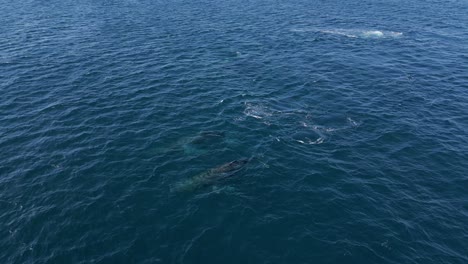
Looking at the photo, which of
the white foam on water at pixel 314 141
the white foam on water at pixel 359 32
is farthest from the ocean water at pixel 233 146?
the white foam on water at pixel 359 32

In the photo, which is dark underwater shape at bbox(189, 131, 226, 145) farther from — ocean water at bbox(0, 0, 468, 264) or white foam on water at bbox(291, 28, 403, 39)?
white foam on water at bbox(291, 28, 403, 39)

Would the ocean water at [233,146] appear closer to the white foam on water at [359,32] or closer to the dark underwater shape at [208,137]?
the dark underwater shape at [208,137]

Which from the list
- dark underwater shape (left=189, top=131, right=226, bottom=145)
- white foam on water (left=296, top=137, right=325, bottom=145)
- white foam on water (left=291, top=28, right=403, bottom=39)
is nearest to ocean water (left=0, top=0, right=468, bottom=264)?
dark underwater shape (left=189, top=131, right=226, bottom=145)

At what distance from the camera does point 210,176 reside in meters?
56.2

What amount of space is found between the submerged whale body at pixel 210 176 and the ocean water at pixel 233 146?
1.15 ft

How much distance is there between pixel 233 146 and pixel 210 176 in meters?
9.73

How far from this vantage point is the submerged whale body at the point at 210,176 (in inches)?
2152

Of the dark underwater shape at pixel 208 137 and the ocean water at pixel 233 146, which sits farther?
the dark underwater shape at pixel 208 137

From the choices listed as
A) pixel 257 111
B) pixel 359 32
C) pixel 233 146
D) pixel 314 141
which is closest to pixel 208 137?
pixel 233 146

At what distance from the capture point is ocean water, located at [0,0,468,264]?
151 feet

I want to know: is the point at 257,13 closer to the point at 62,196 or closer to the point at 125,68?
the point at 125,68

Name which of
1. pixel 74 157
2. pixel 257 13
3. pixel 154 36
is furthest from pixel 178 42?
pixel 74 157

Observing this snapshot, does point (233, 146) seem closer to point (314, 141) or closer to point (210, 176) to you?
point (210, 176)

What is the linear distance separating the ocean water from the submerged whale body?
349 millimetres
